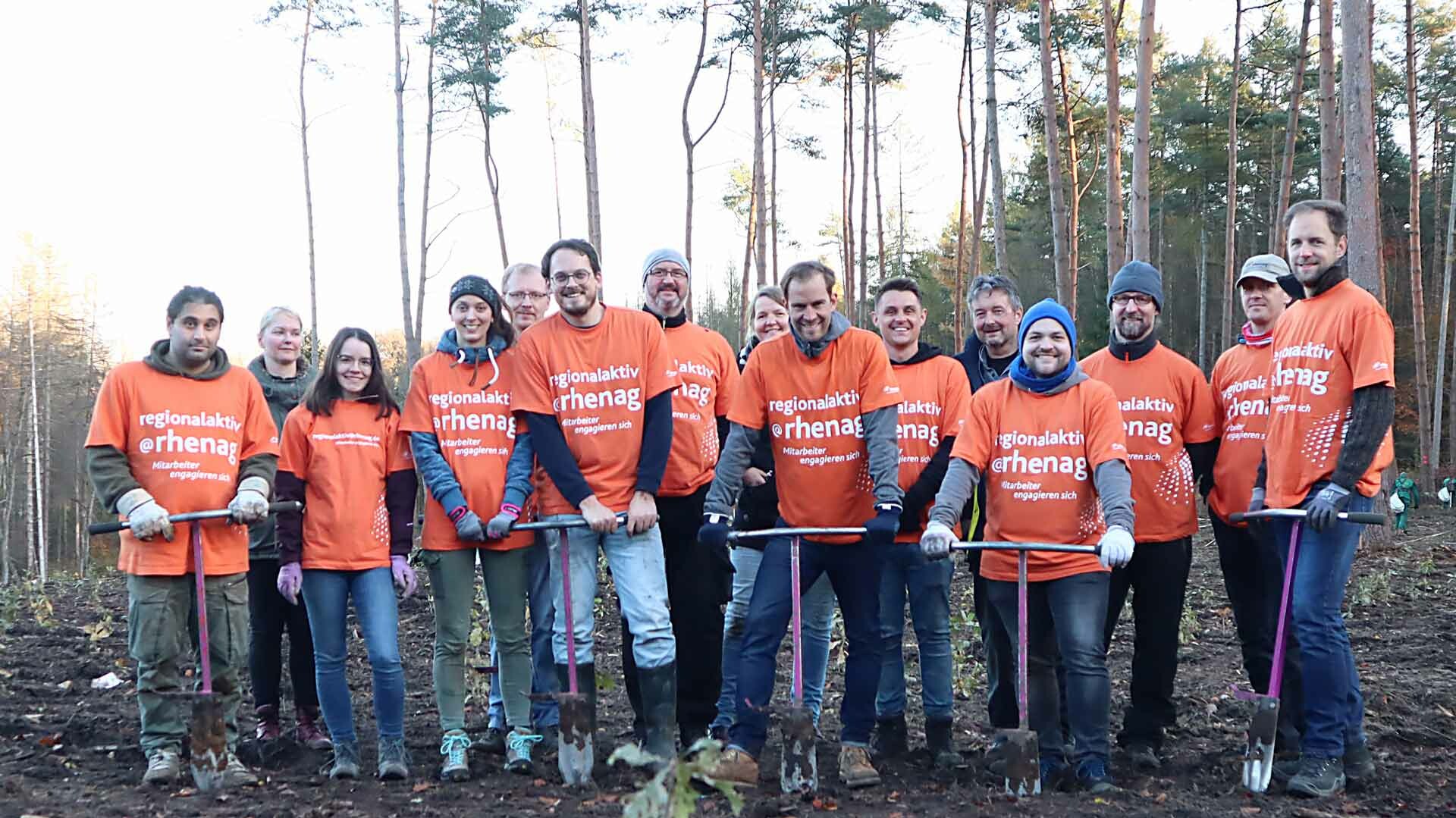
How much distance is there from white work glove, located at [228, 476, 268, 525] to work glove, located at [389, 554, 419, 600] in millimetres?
603

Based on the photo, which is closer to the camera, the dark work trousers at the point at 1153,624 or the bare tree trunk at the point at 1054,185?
the dark work trousers at the point at 1153,624

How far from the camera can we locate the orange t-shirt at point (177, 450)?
16.6ft

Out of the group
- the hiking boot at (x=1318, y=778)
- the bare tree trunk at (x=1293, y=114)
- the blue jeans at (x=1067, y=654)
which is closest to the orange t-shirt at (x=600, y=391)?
the blue jeans at (x=1067, y=654)

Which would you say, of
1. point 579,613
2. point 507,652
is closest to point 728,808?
point 579,613

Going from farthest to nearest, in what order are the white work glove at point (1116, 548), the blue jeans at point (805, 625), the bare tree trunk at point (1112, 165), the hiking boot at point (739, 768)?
the bare tree trunk at point (1112, 165) → the blue jeans at point (805, 625) → the hiking boot at point (739, 768) → the white work glove at point (1116, 548)

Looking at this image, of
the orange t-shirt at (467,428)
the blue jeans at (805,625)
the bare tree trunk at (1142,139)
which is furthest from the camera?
the bare tree trunk at (1142,139)

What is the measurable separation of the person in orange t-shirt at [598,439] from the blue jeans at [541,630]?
203 millimetres

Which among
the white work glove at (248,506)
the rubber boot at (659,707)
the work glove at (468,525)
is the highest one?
the white work glove at (248,506)

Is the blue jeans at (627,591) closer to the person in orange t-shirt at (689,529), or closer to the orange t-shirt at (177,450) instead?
the person in orange t-shirt at (689,529)

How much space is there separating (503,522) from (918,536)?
1935 millimetres

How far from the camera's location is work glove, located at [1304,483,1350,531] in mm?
4418

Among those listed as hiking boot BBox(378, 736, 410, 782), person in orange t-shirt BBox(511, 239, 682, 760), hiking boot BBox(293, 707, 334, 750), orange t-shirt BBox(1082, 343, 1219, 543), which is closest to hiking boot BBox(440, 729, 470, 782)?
hiking boot BBox(378, 736, 410, 782)

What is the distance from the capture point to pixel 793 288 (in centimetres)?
496

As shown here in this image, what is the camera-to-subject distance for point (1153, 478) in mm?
A: 5129
